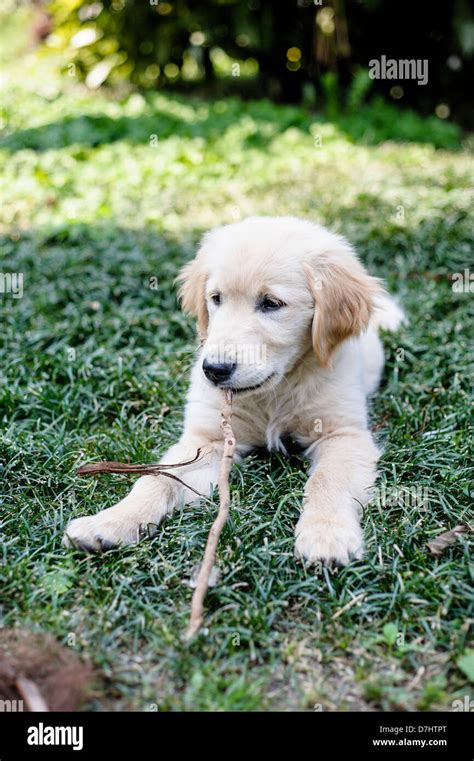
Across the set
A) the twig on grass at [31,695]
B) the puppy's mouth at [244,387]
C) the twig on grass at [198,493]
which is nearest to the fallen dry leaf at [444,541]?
the twig on grass at [198,493]

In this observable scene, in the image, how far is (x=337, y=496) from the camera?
2.83 metres

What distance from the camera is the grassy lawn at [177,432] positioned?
2.24 meters

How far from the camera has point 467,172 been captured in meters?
7.51

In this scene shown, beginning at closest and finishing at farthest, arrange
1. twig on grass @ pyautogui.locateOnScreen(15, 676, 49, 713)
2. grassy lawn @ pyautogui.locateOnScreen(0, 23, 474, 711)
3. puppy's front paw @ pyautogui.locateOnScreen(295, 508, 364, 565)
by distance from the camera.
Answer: twig on grass @ pyautogui.locateOnScreen(15, 676, 49, 713)
grassy lawn @ pyautogui.locateOnScreen(0, 23, 474, 711)
puppy's front paw @ pyautogui.locateOnScreen(295, 508, 364, 565)

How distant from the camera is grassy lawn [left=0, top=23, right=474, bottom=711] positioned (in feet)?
7.36

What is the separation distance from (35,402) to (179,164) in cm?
478

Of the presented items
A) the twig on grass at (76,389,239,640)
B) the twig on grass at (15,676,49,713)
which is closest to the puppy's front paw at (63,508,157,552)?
the twig on grass at (76,389,239,640)

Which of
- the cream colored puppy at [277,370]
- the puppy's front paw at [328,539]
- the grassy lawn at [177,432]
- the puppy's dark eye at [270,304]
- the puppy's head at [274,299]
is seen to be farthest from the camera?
the puppy's dark eye at [270,304]

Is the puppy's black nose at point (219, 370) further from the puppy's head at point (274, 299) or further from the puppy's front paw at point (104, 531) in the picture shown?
the puppy's front paw at point (104, 531)

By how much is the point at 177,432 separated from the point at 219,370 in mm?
866

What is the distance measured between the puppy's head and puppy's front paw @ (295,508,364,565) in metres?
0.64

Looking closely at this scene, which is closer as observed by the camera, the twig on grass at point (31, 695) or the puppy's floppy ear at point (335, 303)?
the twig on grass at point (31, 695)

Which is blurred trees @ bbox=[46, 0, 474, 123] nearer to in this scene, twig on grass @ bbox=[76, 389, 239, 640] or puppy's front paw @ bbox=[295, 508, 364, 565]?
twig on grass @ bbox=[76, 389, 239, 640]

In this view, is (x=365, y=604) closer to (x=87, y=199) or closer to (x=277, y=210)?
(x=277, y=210)
